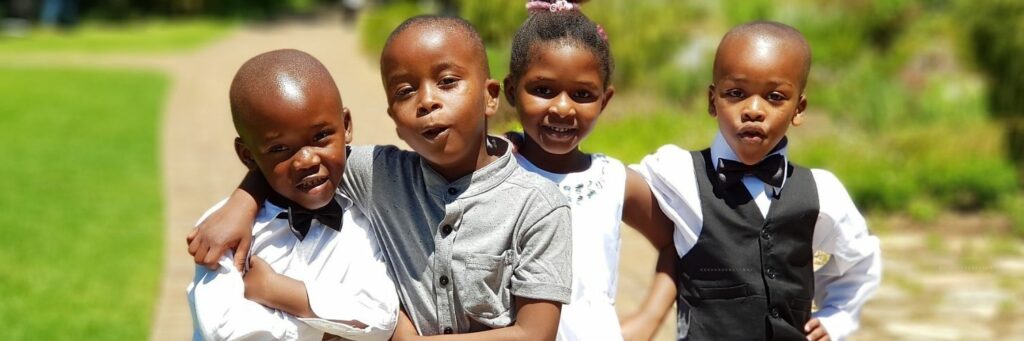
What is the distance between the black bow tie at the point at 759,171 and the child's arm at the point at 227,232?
Result: 1064 mm

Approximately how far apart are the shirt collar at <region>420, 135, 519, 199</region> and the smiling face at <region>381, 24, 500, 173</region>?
0.16 feet

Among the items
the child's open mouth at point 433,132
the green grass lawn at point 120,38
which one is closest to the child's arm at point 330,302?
the child's open mouth at point 433,132

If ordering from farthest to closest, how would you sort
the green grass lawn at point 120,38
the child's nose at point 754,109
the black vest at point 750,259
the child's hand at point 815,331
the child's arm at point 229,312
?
the green grass lawn at point 120,38, the child's hand at point 815,331, the black vest at point 750,259, the child's nose at point 754,109, the child's arm at point 229,312

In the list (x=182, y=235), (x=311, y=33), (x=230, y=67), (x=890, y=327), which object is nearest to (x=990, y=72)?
(x=890, y=327)

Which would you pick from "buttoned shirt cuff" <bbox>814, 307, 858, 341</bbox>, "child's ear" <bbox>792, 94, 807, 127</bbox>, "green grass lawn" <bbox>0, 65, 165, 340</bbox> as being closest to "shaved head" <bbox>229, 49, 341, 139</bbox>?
"child's ear" <bbox>792, 94, 807, 127</bbox>

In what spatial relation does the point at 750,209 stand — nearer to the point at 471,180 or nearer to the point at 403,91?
the point at 471,180

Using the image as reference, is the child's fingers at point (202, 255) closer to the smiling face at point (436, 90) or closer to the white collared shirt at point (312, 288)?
the white collared shirt at point (312, 288)

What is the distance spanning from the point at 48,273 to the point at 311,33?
17.9 m

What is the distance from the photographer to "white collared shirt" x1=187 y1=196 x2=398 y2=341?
2.20m

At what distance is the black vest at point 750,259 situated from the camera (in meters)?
2.68

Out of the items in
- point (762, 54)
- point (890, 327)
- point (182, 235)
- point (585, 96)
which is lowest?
point (182, 235)

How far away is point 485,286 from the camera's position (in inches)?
90.4

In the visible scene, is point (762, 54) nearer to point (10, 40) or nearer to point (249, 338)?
point (249, 338)

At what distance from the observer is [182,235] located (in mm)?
6730
